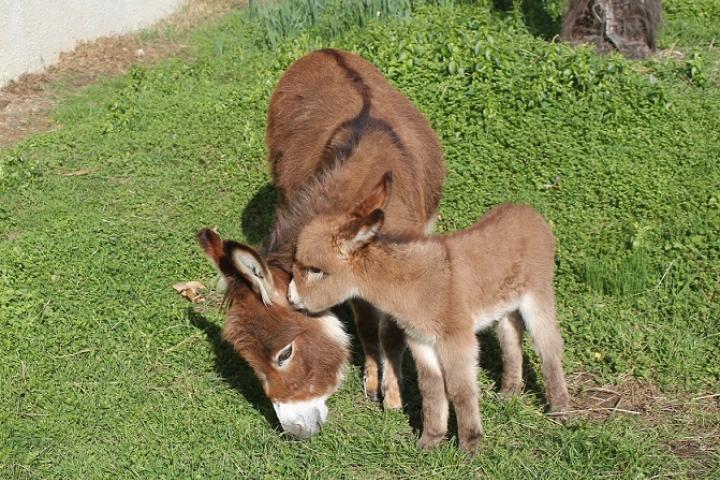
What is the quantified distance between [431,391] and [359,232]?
924mm

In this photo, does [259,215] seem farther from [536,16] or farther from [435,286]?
[536,16]

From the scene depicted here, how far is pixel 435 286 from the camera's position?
4.07 metres

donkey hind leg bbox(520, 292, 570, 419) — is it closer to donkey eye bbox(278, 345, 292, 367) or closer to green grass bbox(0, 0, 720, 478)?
green grass bbox(0, 0, 720, 478)

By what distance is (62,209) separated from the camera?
6883mm

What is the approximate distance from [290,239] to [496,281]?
1.05 meters

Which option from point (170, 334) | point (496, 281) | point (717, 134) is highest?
point (496, 281)

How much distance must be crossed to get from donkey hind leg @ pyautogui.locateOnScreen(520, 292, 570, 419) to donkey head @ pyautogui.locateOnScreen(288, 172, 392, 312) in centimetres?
95

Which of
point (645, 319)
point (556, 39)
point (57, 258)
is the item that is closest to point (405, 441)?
point (645, 319)

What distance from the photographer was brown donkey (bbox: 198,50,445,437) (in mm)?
4125

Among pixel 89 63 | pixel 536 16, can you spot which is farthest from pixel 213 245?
pixel 89 63

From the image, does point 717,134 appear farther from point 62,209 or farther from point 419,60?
point 62,209

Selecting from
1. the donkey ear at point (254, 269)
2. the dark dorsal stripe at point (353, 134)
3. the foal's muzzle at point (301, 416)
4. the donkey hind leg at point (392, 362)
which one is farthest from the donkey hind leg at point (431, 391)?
the dark dorsal stripe at point (353, 134)

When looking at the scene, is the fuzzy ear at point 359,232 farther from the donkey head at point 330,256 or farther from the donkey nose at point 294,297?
the donkey nose at point 294,297

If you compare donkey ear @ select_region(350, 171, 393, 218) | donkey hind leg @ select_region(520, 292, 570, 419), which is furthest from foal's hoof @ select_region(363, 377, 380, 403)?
donkey ear @ select_region(350, 171, 393, 218)
